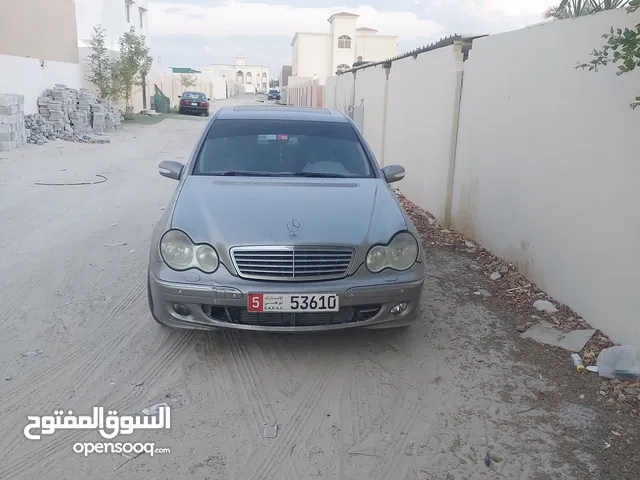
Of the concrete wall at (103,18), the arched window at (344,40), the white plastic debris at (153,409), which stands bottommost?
the white plastic debris at (153,409)

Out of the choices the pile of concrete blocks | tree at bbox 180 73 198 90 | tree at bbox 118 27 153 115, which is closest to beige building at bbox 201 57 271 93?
tree at bbox 180 73 198 90

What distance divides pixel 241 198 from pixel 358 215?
0.86 metres

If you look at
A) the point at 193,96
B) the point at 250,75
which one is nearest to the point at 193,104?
the point at 193,96

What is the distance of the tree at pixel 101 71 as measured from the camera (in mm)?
27094

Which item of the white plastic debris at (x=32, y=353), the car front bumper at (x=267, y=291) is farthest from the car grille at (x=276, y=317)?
the white plastic debris at (x=32, y=353)

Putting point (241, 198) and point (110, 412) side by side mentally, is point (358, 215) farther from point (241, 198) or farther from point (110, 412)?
point (110, 412)

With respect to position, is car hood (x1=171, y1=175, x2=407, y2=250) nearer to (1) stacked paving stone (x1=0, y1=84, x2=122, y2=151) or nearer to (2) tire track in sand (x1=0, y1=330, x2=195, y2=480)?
(2) tire track in sand (x1=0, y1=330, x2=195, y2=480)

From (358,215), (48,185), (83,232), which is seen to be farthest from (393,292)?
(48,185)

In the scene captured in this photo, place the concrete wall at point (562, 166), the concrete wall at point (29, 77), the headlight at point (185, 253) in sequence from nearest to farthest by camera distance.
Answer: the headlight at point (185, 253)
the concrete wall at point (562, 166)
the concrete wall at point (29, 77)

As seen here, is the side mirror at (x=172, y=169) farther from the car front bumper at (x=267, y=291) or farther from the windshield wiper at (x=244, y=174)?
the car front bumper at (x=267, y=291)

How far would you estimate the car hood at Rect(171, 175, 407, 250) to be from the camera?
3680 millimetres

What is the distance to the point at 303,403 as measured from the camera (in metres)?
3.37

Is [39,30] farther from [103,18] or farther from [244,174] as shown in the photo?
[244,174]

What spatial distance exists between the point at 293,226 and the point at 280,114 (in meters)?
2.14
